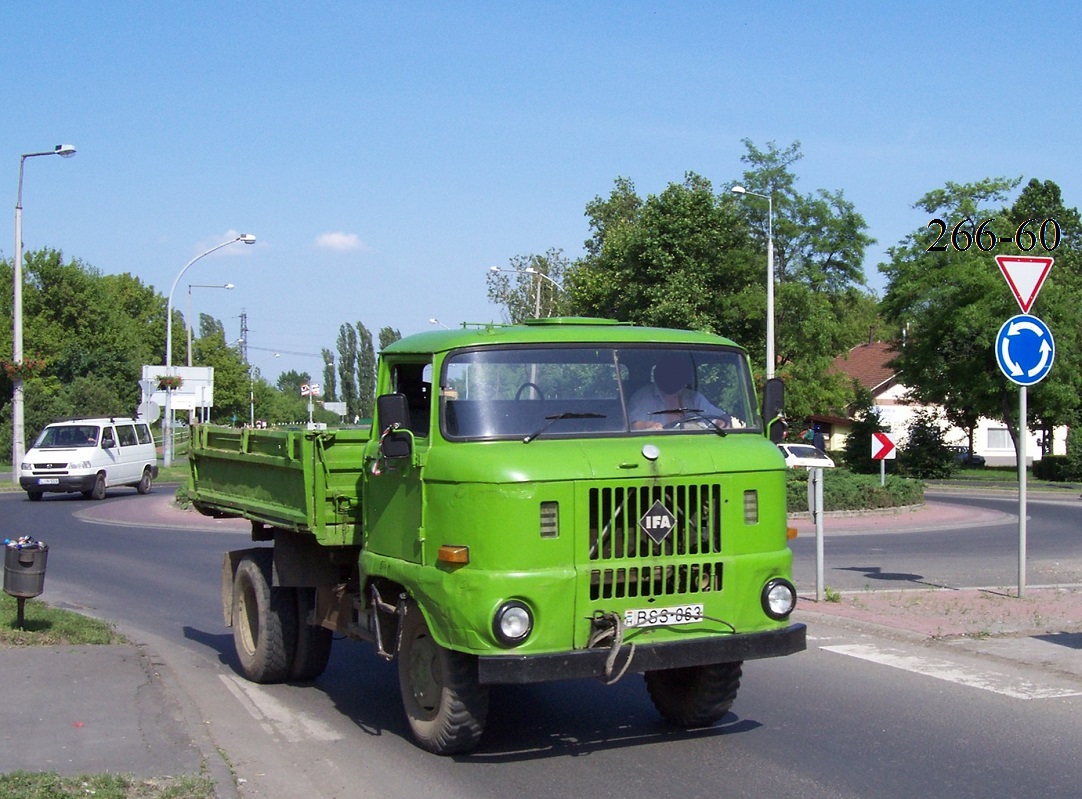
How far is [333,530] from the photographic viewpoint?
7863 mm

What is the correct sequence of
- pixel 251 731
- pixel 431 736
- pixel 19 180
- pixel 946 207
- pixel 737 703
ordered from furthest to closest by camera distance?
pixel 946 207 < pixel 19 180 < pixel 737 703 < pixel 251 731 < pixel 431 736

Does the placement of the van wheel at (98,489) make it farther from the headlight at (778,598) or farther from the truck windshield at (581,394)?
the headlight at (778,598)

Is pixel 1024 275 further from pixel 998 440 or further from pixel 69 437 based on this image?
pixel 998 440

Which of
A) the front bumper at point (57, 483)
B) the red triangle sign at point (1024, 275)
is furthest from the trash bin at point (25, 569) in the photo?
the front bumper at point (57, 483)

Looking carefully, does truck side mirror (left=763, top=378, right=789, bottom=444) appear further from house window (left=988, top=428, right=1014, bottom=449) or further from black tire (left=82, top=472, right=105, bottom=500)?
house window (left=988, top=428, right=1014, bottom=449)

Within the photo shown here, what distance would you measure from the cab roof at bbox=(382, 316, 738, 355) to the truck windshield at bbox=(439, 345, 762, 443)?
0.05 metres

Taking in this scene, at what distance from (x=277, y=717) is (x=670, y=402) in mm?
3404

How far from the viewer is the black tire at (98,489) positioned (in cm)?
3181

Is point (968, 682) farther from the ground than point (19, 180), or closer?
closer

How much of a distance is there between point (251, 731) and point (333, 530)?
134 cm

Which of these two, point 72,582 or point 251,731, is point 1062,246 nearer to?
point 72,582

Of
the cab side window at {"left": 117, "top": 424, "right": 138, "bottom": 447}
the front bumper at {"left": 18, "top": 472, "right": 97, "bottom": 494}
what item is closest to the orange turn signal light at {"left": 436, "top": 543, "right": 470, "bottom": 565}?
the front bumper at {"left": 18, "top": 472, "right": 97, "bottom": 494}

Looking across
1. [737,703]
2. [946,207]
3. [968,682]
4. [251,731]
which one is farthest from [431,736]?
[946,207]

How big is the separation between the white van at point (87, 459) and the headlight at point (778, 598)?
1081 inches
